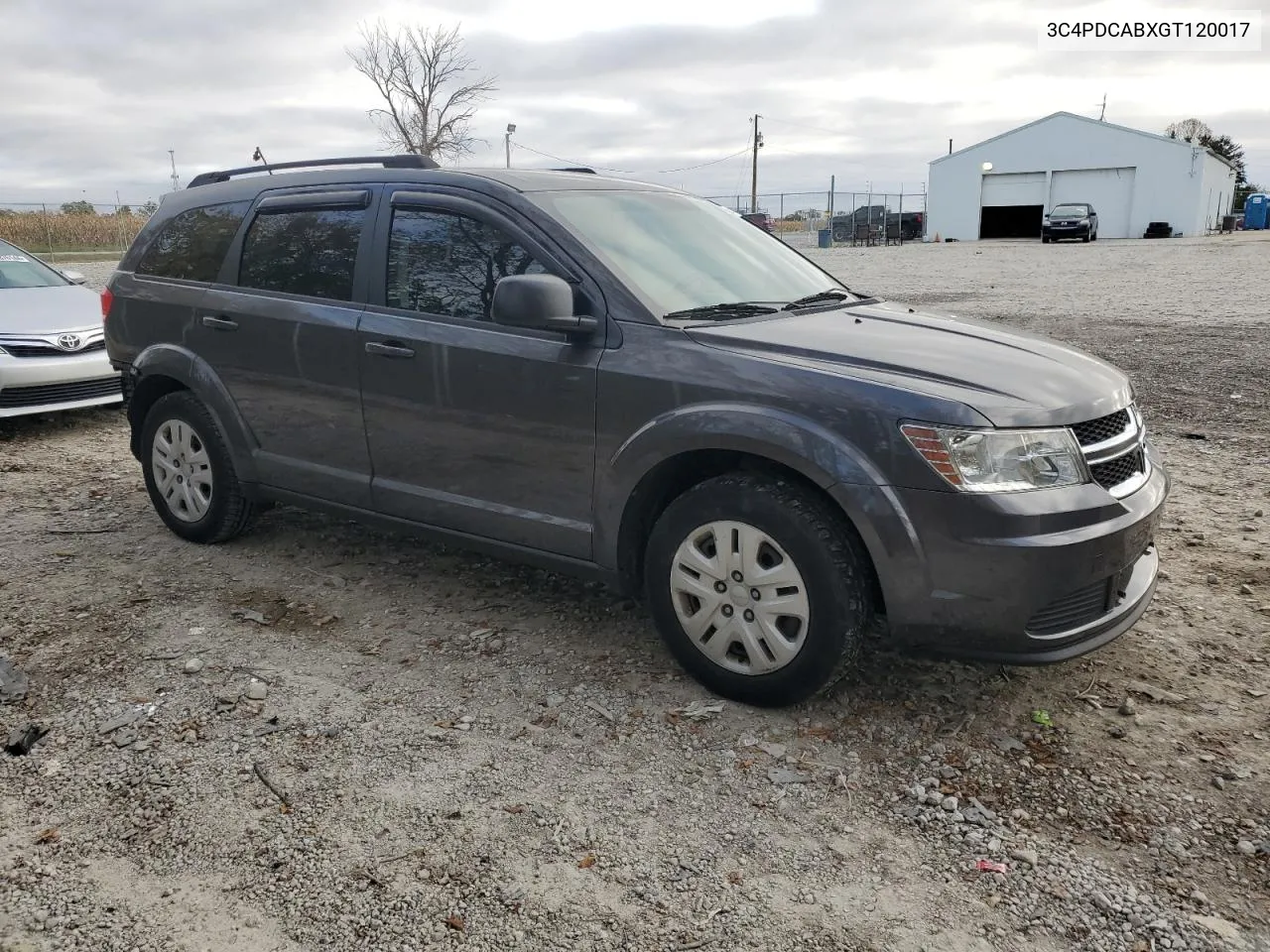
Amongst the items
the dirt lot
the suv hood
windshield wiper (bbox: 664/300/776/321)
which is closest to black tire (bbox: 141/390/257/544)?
the dirt lot

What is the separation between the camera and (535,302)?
3516 millimetres

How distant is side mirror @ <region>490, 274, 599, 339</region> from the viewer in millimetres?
3518

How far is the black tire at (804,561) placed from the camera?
10.5 feet

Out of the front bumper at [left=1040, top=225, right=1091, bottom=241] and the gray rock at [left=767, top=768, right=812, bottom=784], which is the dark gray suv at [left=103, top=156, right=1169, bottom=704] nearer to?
the gray rock at [left=767, top=768, right=812, bottom=784]

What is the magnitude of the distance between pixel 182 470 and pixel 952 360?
12.4 ft

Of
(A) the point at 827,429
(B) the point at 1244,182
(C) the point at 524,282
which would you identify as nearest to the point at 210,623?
(C) the point at 524,282

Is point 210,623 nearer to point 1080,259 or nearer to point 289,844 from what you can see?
point 289,844

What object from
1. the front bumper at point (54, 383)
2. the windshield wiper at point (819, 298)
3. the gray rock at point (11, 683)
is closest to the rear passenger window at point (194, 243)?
the gray rock at point (11, 683)

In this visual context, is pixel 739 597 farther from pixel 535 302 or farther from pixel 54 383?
pixel 54 383

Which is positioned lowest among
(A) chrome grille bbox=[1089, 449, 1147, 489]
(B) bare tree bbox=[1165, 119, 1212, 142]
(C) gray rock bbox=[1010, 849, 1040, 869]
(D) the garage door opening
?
(C) gray rock bbox=[1010, 849, 1040, 869]

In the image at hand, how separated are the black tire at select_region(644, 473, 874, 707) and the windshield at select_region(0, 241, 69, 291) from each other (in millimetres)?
8035

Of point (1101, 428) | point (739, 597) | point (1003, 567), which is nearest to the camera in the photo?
point (1003, 567)

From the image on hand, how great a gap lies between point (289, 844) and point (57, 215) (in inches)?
1774

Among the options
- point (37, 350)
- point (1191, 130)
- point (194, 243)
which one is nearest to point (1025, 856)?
point (194, 243)
